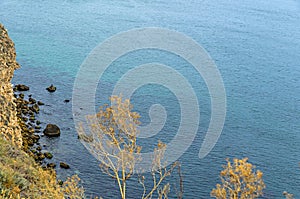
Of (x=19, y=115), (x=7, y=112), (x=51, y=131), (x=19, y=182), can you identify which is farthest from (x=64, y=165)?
(x=19, y=182)

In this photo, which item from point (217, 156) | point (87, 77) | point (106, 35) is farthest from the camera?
point (106, 35)

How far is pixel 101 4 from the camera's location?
98750mm

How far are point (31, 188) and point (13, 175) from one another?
46.2 inches

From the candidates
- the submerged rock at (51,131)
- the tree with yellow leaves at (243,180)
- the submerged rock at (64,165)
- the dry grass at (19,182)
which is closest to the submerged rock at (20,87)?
the submerged rock at (51,131)

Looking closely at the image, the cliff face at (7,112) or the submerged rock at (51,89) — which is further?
the submerged rock at (51,89)

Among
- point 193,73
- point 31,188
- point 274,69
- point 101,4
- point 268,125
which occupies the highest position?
point 101,4

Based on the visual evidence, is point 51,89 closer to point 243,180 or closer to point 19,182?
point 19,182

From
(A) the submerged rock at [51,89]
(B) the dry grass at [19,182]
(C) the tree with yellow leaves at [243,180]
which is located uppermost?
(A) the submerged rock at [51,89]

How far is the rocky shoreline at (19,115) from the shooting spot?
36406mm

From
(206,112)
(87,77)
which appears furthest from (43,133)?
(206,112)

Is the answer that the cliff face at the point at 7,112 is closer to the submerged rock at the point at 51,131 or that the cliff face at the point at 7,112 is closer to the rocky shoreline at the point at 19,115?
the rocky shoreline at the point at 19,115

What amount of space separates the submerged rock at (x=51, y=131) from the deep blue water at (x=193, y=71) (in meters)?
0.99

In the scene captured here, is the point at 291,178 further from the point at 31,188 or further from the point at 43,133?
the point at 31,188

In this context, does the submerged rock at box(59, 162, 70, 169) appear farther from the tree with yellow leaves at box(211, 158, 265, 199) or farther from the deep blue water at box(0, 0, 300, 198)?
the tree with yellow leaves at box(211, 158, 265, 199)
